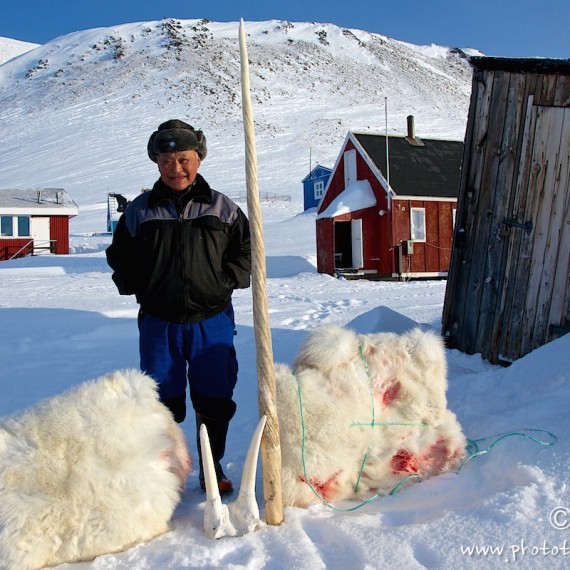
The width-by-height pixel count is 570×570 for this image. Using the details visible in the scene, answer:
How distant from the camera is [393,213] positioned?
1664cm

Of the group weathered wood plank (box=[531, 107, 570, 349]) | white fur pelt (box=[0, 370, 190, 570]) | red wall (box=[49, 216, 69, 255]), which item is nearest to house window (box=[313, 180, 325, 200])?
red wall (box=[49, 216, 69, 255])

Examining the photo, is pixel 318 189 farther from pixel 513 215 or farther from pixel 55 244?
pixel 513 215

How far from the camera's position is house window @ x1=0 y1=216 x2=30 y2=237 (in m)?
27.3

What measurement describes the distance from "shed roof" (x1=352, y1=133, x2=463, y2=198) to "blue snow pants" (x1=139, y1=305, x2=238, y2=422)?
1465cm

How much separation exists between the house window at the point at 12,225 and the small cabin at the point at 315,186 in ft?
60.6

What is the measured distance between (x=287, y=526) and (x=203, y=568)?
0.43 metres

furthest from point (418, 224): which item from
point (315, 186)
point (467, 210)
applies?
point (315, 186)

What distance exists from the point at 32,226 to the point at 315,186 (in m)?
18.7

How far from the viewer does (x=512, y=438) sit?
3.01 m

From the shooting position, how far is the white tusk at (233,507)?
2.28 m

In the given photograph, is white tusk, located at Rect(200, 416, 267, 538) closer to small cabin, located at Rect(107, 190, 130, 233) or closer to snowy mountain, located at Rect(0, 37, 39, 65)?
small cabin, located at Rect(107, 190, 130, 233)

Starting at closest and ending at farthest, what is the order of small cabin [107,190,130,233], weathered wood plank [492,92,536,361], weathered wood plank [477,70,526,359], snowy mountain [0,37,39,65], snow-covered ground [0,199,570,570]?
snow-covered ground [0,199,570,570] < weathered wood plank [492,92,536,361] < weathered wood plank [477,70,526,359] < small cabin [107,190,130,233] < snowy mountain [0,37,39,65]

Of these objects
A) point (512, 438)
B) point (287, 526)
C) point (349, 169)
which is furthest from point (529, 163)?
point (349, 169)

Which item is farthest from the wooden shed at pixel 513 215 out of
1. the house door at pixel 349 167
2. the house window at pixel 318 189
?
the house window at pixel 318 189
